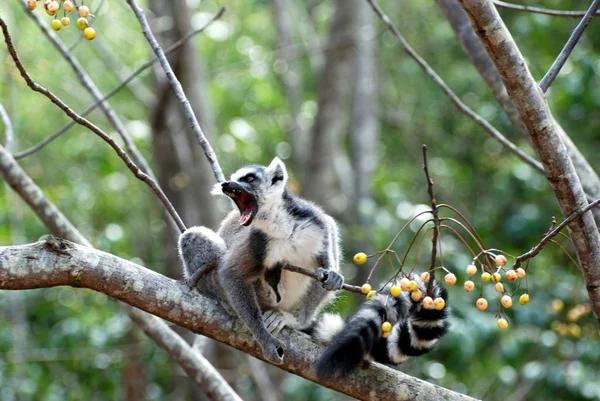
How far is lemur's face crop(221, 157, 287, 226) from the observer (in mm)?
4125

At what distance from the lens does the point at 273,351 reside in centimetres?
355

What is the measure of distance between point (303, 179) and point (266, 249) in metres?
6.82

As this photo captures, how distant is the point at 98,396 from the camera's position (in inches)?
415

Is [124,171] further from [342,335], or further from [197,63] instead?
[342,335]

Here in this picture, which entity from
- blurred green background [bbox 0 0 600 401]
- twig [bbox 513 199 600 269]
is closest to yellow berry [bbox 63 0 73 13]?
twig [bbox 513 199 600 269]

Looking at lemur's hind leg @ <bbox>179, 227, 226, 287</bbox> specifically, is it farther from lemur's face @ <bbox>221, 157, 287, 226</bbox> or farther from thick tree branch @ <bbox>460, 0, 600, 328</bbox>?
thick tree branch @ <bbox>460, 0, 600, 328</bbox>

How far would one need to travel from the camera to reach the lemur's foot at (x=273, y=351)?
139 inches

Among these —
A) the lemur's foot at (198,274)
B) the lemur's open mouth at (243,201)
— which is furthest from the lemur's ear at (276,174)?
the lemur's foot at (198,274)

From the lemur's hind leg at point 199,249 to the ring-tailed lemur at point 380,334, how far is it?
3.07 feet

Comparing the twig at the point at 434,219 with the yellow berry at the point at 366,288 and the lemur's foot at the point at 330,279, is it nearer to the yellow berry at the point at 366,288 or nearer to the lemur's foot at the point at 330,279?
the yellow berry at the point at 366,288

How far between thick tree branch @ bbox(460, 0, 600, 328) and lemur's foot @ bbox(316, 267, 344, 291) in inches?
51.8

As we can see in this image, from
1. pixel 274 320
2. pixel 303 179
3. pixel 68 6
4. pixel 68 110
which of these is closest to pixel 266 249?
pixel 274 320

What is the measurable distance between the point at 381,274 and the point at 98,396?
4.68 m

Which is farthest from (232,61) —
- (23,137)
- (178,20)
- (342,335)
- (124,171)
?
(342,335)
